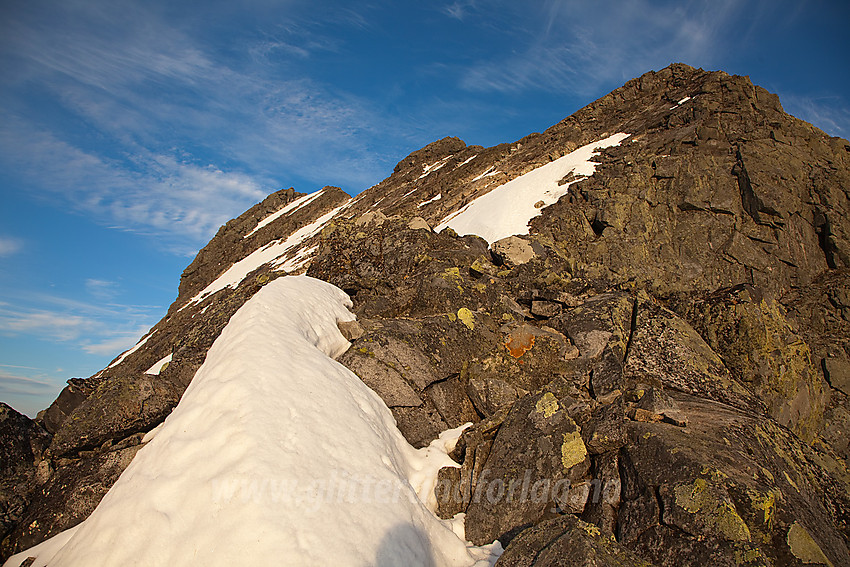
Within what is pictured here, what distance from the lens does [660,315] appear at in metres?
10.6

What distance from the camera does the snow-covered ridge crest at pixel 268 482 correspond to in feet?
17.4

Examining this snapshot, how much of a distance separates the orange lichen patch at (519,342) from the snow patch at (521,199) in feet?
51.1

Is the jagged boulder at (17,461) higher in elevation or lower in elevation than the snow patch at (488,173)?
lower

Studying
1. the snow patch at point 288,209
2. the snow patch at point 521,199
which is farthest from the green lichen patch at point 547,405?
the snow patch at point 288,209

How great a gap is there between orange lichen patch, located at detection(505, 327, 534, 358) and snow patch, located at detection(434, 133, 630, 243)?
15.6 m

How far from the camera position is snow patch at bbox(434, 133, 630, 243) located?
26859 mm

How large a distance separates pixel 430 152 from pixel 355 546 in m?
68.9

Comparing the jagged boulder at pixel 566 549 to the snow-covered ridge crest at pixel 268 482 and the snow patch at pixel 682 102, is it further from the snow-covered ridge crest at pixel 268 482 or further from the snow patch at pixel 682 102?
the snow patch at pixel 682 102

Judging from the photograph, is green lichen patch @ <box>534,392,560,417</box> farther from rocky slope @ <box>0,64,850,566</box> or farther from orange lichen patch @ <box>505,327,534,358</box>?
orange lichen patch @ <box>505,327,534,358</box>

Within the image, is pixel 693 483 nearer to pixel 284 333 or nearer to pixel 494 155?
pixel 284 333

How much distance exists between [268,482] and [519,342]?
6.21 meters

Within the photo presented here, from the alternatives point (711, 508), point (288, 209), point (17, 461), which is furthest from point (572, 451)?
point (288, 209)

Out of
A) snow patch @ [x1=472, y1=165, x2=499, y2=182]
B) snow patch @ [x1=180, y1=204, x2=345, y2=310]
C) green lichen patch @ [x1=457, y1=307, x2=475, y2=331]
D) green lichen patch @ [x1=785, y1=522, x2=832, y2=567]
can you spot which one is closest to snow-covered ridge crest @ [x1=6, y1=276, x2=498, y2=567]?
green lichen patch @ [x1=457, y1=307, x2=475, y2=331]

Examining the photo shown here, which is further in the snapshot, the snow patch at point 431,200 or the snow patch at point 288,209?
the snow patch at point 288,209
